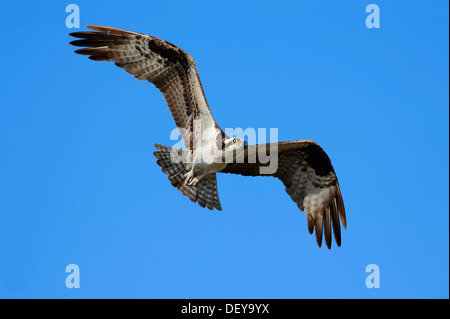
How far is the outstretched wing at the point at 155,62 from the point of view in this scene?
→ 12359mm

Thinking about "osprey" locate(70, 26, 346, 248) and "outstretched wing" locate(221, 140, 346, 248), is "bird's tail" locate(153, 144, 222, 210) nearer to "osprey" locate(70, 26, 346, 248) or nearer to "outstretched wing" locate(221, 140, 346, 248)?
"osprey" locate(70, 26, 346, 248)

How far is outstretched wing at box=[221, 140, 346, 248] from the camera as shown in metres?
13.5

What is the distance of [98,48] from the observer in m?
12.4

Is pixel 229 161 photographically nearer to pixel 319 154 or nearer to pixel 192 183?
pixel 192 183

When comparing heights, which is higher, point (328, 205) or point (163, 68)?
point (163, 68)

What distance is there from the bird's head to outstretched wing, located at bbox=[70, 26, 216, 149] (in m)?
0.59

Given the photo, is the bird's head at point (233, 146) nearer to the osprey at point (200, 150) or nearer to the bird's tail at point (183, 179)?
the osprey at point (200, 150)

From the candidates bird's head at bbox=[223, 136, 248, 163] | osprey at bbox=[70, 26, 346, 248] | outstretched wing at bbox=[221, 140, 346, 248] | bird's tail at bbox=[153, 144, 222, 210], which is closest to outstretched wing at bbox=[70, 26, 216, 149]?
osprey at bbox=[70, 26, 346, 248]

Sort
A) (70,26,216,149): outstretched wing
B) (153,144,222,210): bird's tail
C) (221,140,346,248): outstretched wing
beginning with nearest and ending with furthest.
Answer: (70,26,216,149): outstretched wing → (153,144,222,210): bird's tail → (221,140,346,248): outstretched wing

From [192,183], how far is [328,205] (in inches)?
121

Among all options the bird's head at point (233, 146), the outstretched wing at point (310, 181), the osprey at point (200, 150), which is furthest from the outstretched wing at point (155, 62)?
the outstretched wing at point (310, 181)

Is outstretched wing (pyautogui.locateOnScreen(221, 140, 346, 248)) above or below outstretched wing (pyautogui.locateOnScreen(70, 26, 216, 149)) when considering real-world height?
below

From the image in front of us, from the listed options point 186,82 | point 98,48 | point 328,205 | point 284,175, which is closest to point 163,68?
point 186,82
